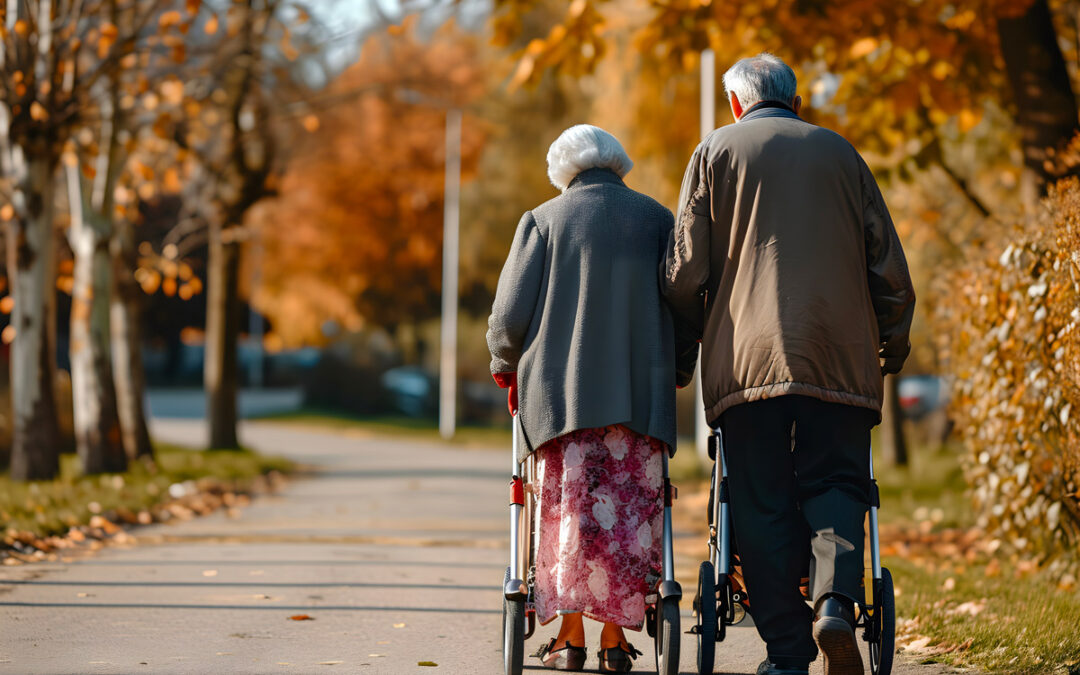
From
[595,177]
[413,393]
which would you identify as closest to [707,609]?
[595,177]

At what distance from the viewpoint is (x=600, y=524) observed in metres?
4.68

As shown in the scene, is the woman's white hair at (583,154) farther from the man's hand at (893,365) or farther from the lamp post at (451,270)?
the lamp post at (451,270)

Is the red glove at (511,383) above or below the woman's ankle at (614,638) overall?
above

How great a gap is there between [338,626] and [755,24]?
5391 mm

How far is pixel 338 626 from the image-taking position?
5844 millimetres

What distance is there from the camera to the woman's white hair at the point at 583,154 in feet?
16.1

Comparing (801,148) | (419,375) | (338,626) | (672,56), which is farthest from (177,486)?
(419,375)

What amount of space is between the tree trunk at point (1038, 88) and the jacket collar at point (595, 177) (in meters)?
4.74

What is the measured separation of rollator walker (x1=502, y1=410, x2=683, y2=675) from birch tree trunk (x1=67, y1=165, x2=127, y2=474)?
9.23 meters

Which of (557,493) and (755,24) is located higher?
(755,24)

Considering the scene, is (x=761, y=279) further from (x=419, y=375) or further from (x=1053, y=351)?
(x=419, y=375)

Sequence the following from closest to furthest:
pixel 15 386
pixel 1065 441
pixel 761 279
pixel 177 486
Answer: pixel 761 279
pixel 1065 441
pixel 15 386
pixel 177 486

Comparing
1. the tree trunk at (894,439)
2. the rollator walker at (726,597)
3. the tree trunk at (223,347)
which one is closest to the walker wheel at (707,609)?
the rollator walker at (726,597)

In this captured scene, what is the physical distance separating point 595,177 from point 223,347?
14.3 meters
